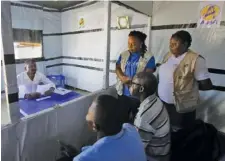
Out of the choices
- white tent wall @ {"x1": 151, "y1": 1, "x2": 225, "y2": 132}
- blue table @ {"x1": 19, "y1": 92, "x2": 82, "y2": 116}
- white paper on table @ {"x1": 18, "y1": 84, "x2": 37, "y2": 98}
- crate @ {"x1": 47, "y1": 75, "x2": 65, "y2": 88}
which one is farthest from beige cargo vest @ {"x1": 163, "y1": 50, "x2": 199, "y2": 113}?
crate @ {"x1": 47, "y1": 75, "x2": 65, "y2": 88}

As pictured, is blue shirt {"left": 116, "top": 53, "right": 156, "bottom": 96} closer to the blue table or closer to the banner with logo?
the blue table

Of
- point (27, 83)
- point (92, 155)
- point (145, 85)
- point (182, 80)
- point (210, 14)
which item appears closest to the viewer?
point (92, 155)

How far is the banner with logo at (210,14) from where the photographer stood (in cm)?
219

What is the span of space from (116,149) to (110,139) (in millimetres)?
47

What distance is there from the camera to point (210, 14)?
7.37ft

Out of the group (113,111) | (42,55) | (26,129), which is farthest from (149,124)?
(42,55)

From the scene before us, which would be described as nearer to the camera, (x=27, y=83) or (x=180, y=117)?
(x=180, y=117)

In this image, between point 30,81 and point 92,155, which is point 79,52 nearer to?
point 30,81

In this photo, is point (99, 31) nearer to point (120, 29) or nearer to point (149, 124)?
point (120, 29)

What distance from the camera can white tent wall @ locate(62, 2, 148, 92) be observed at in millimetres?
3383

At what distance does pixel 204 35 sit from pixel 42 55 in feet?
11.1

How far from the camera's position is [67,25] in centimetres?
444

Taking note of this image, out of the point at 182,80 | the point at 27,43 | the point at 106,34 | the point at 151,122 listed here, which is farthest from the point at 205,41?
the point at 27,43

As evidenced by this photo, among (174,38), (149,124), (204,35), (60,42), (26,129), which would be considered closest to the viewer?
(149,124)
